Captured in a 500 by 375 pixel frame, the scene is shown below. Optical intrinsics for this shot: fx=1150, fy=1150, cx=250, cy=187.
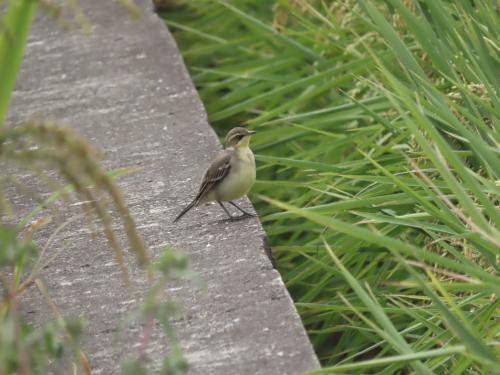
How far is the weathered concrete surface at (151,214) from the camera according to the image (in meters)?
3.36

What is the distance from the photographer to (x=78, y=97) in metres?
6.17

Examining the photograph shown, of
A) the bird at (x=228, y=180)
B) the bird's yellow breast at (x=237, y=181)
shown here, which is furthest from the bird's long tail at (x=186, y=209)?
the bird's yellow breast at (x=237, y=181)

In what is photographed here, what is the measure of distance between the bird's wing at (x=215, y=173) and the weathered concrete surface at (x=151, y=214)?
128 millimetres

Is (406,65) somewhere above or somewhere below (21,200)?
above

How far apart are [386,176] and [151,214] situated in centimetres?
A: 103

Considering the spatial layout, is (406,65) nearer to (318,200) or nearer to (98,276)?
(318,200)

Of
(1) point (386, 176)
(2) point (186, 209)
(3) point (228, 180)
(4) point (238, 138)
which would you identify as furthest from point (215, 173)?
(1) point (386, 176)

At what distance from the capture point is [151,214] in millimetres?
4645

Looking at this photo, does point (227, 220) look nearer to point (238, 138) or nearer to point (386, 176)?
point (238, 138)

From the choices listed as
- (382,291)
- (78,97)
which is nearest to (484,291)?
(382,291)

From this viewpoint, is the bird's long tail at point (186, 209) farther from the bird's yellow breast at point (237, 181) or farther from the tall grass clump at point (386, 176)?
the tall grass clump at point (386, 176)

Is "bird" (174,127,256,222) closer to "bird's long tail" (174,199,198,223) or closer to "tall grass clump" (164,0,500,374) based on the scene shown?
"bird's long tail" (174,199,198,223)

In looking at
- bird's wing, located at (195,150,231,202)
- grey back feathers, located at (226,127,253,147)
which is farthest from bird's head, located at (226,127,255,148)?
bird's wing, located at (195,150,231,202)

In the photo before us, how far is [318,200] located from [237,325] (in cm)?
155
